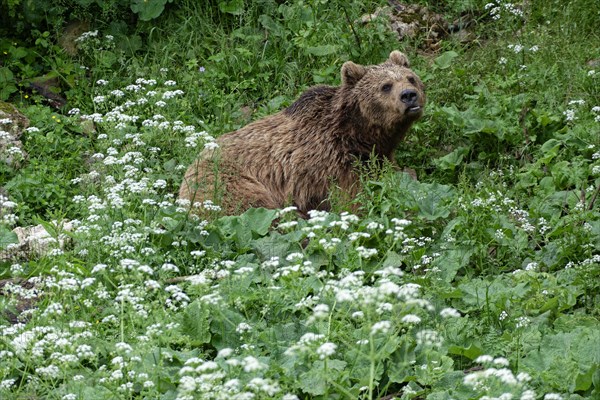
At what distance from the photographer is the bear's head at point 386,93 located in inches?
386

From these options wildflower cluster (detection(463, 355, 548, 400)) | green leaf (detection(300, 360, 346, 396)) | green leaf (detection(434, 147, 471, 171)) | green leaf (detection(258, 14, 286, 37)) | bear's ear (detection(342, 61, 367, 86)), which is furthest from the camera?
green leaf (detection(258, 14, 286, 37))

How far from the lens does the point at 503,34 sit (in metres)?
12.2

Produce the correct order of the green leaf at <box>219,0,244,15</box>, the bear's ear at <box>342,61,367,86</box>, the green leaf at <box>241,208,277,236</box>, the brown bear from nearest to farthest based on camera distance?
the green leaf at <box>241,208,277,236</box> → the brown bear → the bear's ear at <box>342,61,367,86</box> → the green leaf at <box>219,0,244,15</box>

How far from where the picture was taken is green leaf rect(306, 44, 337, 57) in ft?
38.3

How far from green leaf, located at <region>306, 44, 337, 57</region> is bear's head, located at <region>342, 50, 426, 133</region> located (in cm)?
154

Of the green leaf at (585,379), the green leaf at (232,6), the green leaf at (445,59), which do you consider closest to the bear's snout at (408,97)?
the green leaf at (445,59)

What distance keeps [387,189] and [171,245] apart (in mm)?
1691

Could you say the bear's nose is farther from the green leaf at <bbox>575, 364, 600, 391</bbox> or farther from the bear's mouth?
the green leaf at <bbox>575, 364, 600, 391</bbox>

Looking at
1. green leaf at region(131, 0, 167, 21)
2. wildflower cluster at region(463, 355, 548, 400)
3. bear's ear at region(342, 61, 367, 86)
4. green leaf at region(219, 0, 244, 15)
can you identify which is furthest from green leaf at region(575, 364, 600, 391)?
green leaf at region(131, 0, 167, 21)

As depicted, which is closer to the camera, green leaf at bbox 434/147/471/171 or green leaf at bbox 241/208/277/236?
green leaf at bbox 241/208/277/236

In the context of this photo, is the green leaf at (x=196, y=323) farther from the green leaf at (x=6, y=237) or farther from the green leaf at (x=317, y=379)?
the green leaf at (x=6, y=237)

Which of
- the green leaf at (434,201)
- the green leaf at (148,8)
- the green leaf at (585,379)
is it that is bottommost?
the green leaf at (434,201)

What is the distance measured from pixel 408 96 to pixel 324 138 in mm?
818

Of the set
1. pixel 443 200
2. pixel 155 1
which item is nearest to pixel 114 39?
pixel 155 1
